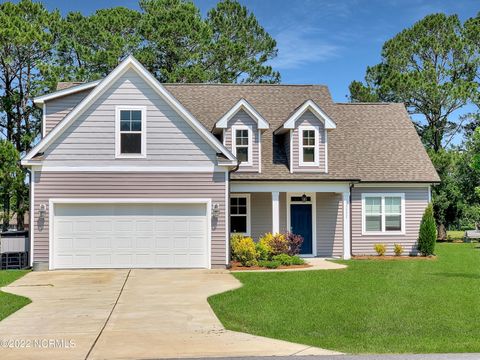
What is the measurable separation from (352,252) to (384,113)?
7.65m

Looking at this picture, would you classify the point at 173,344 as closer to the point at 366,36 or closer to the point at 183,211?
the point at 183,211

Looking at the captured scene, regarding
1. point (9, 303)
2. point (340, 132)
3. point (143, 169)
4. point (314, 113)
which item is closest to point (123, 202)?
point (143, 169)

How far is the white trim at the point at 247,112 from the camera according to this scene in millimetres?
23984

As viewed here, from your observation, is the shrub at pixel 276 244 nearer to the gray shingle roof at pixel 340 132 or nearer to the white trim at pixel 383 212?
the gray shingle roof at pixel 340 132

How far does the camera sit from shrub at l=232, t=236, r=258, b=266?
842 inches

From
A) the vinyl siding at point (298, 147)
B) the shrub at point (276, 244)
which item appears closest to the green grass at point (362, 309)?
the shrub at point (276, 244)

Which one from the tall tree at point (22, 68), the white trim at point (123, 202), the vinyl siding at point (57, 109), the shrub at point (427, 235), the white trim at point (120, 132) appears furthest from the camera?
the tall tree at point (22, 68)

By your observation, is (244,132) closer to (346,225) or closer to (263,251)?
(263,251)

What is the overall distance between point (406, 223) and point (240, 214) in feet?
23.3

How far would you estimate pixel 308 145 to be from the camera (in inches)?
982

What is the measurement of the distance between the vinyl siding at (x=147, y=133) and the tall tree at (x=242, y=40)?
23859 millimetres

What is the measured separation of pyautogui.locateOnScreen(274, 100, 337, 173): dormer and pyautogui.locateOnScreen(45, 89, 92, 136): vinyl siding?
8313mm

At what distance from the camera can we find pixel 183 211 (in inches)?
831

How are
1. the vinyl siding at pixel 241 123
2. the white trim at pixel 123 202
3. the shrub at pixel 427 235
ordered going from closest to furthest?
the white trim at pixel 123 202
the vinyl siding at pixel 241 123
the shrub at pixel 427 235
